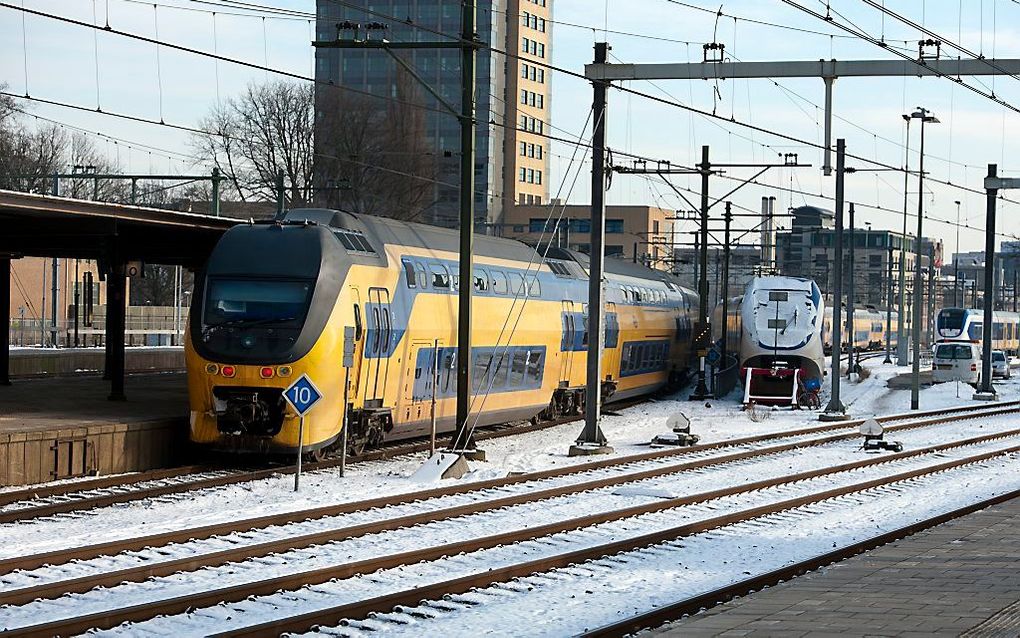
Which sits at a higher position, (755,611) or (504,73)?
(504,73)

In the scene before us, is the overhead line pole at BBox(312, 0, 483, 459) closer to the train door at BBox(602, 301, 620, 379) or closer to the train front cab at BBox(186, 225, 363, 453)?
the train front cab at BBox(186, 225, 363, 453)

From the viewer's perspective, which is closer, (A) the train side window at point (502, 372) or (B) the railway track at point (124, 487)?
(B) the railway track at point (124, 487)

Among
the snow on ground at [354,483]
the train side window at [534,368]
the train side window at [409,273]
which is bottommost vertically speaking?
the snow on ground at [354,483]

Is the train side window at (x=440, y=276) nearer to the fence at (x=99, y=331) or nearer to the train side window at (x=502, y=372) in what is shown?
the train side window at (x=502, y=372)

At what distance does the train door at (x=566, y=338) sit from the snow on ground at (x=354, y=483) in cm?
132

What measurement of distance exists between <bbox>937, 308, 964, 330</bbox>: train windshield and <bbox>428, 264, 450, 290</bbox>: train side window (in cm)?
5538

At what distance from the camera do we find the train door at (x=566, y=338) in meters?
30.1

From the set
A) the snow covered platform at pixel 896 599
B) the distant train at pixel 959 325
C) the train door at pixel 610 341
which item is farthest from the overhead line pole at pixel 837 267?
the distant train at pixel 959 325

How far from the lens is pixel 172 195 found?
3292 inches

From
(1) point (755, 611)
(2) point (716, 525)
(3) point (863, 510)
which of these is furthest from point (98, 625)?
(3) point (863, 510)

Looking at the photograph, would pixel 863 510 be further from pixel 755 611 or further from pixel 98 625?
pixel 98 625

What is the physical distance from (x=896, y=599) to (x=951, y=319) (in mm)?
67696

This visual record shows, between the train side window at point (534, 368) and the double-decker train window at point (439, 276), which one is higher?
the double-decker train window at point (439, 276)

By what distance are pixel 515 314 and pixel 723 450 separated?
15.5 feet
